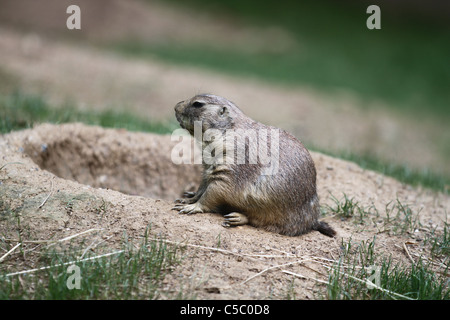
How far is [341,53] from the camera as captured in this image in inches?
693

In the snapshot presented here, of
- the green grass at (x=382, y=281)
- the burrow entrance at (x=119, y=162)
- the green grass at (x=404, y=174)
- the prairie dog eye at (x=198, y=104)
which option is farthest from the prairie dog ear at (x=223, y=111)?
the green grass at (x=404, y=174)

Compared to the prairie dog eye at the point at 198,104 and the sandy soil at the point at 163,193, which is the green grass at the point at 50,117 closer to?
the sandy soil at the point at 163,193

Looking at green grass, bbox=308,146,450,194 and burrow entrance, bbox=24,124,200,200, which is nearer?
burrow entrance, bbox=24,124,200,200

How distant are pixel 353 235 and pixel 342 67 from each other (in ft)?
44.0

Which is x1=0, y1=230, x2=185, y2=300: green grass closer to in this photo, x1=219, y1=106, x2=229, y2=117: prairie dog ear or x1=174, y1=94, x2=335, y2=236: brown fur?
x1=174, y1=94, x2=335, y2=236: brown fur

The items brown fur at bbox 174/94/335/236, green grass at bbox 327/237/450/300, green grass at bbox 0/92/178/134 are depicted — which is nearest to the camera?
green grass at bbox 327/237/450/300

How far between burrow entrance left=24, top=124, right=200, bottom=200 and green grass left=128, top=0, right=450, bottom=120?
30.1ft

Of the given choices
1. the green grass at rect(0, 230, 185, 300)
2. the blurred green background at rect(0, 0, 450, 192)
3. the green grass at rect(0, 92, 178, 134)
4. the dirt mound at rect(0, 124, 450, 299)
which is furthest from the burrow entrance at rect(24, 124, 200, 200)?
the green grass at rect(0, 230, 185, 300)

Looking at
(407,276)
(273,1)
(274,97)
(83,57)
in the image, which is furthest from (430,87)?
(407,276)

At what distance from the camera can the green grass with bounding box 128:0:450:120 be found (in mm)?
15012

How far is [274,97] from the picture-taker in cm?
1287

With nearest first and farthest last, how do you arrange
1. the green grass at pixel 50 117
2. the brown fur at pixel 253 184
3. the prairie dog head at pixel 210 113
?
1. the brown fur at pixel 253 184
2. the prairie dog head at pixel 210 113
3. the green grass at pixel 50 117

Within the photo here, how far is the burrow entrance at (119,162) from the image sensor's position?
5.41 m

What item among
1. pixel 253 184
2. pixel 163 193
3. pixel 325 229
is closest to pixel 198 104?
pixel 253 184
